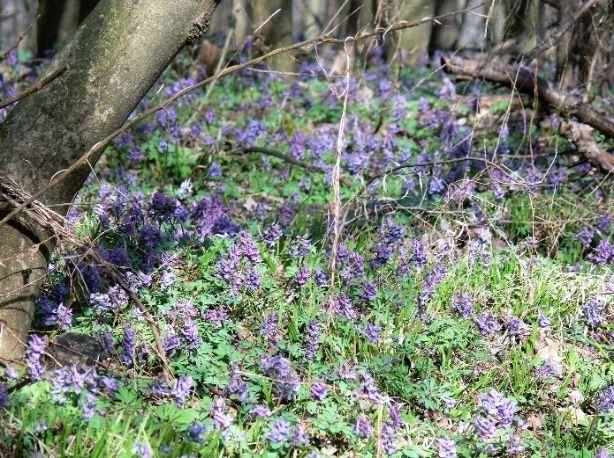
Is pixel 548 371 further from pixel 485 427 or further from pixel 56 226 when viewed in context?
pixel 56 226

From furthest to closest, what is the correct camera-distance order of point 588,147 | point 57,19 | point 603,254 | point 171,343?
1. point 57,19
2. point 588,147
3. point 603,254
4. point 171,343

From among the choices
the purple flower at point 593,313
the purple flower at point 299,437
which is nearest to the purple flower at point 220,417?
the purple flower at point 299,437

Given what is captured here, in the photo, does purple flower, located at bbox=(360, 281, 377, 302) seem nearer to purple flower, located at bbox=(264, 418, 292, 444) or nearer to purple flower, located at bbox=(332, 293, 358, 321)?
purple flower, located at bbox=(332, 293, 358, 321)

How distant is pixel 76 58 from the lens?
3328 millimetres

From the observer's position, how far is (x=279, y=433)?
3.07m

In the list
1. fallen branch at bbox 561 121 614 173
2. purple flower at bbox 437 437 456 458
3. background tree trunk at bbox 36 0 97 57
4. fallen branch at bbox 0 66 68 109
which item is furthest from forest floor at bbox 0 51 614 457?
background tree trunk at bbox 36 0 97 57

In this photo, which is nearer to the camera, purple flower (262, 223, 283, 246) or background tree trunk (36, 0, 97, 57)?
purple flower (262, 223, 283, 246)

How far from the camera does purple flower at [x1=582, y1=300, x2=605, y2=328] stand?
168 inches

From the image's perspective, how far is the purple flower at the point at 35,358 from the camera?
307 cm

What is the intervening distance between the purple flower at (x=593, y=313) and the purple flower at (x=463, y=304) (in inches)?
26.7

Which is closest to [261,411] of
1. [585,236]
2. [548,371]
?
[548,371]

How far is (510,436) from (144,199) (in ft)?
8.31

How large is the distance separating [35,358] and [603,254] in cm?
345

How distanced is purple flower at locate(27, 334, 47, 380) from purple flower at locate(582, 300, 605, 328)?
9.52ft
